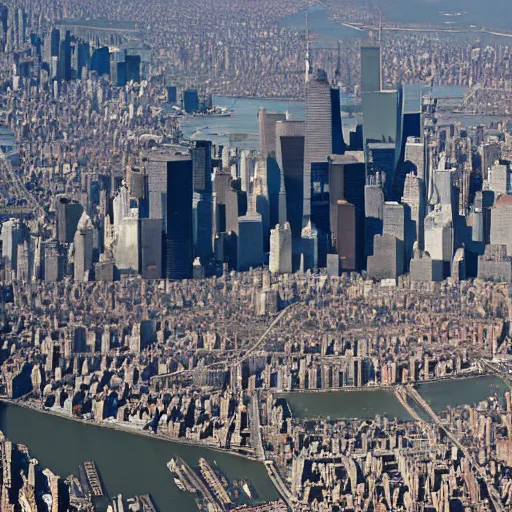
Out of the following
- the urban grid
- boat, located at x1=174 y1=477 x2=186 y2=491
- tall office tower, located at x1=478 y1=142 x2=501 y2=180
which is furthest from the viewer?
tall office tower, located at x1=478 y1=142 x2=501 y2=180

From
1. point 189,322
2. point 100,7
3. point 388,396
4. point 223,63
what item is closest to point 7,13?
point 100,7

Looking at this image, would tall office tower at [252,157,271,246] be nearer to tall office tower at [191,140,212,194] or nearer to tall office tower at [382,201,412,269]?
tall office tower at [191,140,212,194]

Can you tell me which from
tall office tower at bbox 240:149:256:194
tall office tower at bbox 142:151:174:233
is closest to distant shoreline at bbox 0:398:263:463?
tall office tower at bbox 142:151:174:233

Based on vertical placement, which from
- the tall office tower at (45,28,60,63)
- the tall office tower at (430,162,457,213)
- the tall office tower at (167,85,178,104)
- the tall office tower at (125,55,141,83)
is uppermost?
the tall office tower at (45,28,60,63)

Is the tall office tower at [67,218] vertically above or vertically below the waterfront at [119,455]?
above

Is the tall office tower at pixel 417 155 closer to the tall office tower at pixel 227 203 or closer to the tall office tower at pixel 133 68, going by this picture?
the tall office tower at pixel 227 203

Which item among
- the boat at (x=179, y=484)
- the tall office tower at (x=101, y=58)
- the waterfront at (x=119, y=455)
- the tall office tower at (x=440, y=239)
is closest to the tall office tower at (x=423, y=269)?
the tall office tower at (x=440, y=239)

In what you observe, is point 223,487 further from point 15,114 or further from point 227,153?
point 15,114
